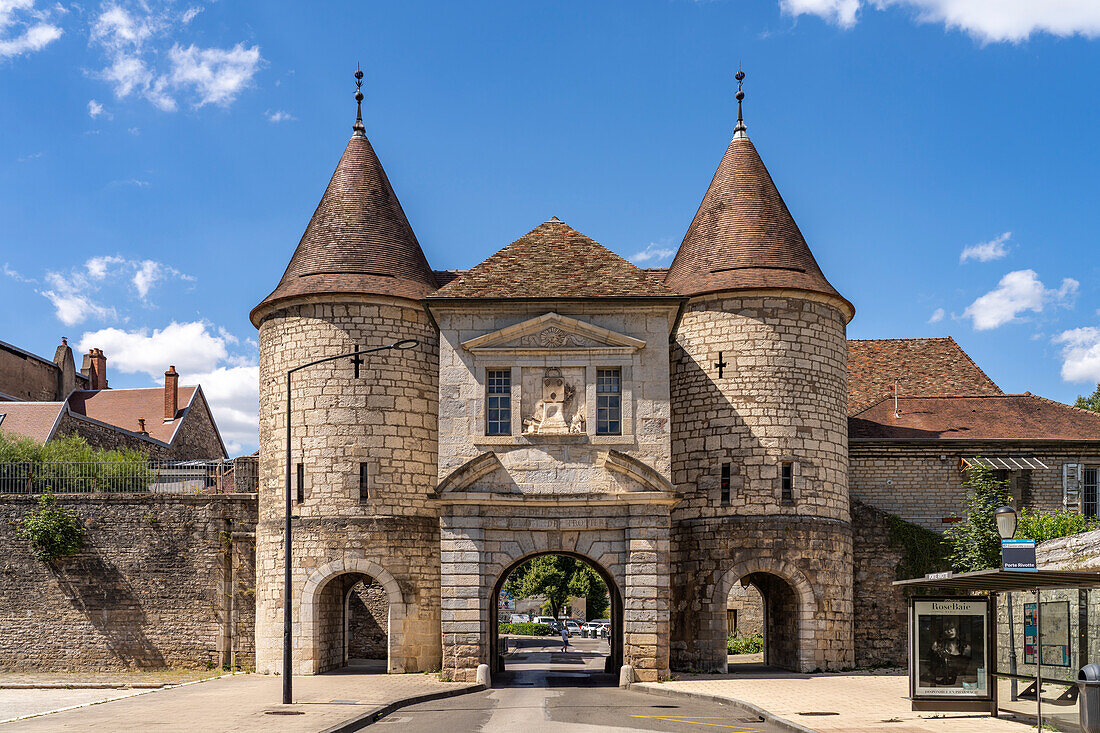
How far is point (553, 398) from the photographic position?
85.5 ft

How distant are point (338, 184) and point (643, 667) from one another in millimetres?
15025

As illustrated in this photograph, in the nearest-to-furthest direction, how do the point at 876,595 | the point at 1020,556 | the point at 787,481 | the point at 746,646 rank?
the point at 1020,556, the point at 787,481, the point at 876,595, the point at 746,646

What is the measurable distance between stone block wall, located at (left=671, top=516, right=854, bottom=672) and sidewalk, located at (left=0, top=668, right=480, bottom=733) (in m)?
6.34

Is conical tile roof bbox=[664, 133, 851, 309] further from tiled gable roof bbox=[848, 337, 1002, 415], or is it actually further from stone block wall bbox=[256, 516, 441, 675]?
stone block wall bbox=[256, 516, 441, 675]

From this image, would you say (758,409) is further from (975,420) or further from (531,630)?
(531,630)

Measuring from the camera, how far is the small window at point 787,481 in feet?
90.9

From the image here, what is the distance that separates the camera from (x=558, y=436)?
25.6 metres

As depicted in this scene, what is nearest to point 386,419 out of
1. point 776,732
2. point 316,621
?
point 316,621

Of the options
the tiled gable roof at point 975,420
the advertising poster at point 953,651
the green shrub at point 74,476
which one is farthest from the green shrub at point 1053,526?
the green shrub at point 74,476

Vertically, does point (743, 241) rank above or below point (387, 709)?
above

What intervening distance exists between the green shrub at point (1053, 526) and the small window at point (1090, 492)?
96.5 inches

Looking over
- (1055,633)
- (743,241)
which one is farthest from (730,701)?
(743,241)

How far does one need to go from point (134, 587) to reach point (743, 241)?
18966 mm

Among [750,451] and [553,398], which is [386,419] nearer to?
[553,398]
